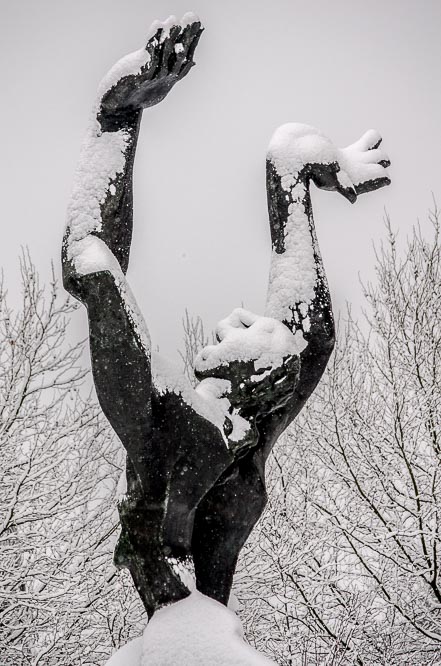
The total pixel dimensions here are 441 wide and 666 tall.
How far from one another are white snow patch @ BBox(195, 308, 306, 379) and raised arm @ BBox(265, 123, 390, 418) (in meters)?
0.14

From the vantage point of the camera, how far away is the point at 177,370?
270cm

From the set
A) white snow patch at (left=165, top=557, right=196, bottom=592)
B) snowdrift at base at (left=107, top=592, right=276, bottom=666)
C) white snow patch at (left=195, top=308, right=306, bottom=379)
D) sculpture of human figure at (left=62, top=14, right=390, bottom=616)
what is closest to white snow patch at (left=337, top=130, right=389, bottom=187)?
sculpture of human figure at (left=62, top=14, right=390, bottom=616)

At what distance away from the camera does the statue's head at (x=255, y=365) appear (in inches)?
107

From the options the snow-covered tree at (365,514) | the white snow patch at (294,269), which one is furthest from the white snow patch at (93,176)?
the snow-covered tree at (365,514)

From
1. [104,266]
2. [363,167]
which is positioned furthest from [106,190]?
[363,167]

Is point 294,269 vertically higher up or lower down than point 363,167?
lower down

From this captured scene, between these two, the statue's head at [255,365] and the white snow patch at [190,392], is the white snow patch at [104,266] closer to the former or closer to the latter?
the white snow patch at [190,392]

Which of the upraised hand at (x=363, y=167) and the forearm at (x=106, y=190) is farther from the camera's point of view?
the upraised hand at (x=363, y=167)

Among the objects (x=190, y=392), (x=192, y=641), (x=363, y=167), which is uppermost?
(x=363, y=167)

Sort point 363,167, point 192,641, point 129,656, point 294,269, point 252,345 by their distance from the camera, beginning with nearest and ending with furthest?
point 192,641 < point 129,656 < point 252,345 < point 294,269 < point 363,167

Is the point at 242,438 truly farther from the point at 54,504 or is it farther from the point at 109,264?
the point at 54,504

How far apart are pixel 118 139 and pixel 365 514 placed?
7.06m

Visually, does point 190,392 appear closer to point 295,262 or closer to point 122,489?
point 122,489

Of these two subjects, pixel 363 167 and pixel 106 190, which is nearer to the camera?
pixel 106 190
